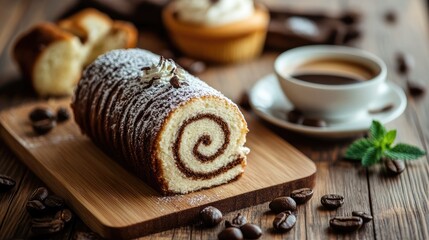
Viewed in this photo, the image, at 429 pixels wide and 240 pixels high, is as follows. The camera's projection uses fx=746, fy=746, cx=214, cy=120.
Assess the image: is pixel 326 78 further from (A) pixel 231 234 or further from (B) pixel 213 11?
(A) pixel 231 234

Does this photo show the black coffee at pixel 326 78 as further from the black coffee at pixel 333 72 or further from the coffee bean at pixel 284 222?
the coffee bean at pixel 284 222

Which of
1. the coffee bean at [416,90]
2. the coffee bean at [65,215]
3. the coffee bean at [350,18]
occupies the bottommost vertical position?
the coffee bean at [350,18]

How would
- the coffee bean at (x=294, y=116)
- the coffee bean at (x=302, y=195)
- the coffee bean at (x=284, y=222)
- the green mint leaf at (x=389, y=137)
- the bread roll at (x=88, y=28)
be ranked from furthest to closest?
the bread roll at (x=88, y=28), the coffee bean at (x=294, y=116), the green mint leaf at (x=389, y=137), the coffee bean at (x=302, y=195), the coffee bean at (x=284, y=222)

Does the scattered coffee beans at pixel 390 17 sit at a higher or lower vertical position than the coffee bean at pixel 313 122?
lower

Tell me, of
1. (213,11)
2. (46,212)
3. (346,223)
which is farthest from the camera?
(213,11)

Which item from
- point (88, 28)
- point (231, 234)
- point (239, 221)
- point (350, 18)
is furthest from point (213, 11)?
point (231, 234)

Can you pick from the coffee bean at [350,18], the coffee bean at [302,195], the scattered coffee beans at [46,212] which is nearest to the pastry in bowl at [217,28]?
the coffee bean at [350,18]

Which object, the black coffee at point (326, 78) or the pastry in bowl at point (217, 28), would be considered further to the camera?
the pastry in bowl at point (217, 28)
